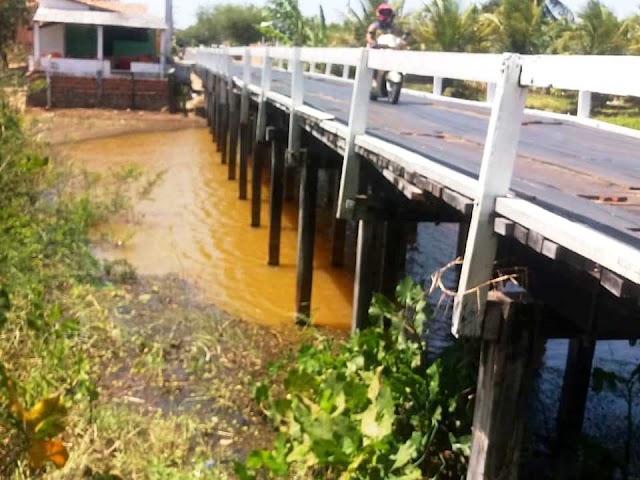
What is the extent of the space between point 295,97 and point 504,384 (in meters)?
4.99

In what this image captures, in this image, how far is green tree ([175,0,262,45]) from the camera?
201 feet

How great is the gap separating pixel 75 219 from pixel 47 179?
249 cm

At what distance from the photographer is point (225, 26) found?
61.7 metres

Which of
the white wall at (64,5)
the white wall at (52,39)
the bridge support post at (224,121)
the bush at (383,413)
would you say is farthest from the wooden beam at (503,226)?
the white wall at (64,5)

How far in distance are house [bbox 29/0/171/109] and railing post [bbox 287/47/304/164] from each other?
66.7 ft

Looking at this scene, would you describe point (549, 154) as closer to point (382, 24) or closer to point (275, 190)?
point (382, 24)

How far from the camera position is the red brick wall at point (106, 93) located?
2695cm

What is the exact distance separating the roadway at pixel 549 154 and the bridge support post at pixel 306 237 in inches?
29.4

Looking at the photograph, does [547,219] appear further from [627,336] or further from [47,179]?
[47,179]

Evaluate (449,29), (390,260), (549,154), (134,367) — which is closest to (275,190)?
(134,367)

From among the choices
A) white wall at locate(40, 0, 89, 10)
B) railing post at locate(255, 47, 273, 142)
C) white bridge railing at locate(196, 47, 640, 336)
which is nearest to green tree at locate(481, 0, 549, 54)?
white wall at locate(40, 0, 89, 10)

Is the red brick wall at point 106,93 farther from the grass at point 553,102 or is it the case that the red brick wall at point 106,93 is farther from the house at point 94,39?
the grass at point 553,102

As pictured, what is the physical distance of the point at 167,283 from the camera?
9773mm

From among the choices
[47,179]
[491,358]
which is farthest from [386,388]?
[47,179]
